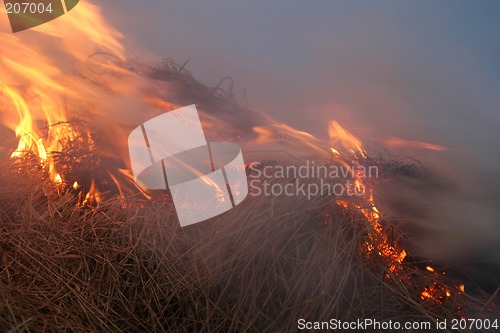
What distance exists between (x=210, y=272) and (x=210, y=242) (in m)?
0.13

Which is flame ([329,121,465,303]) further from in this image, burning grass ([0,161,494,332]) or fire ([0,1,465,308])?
fire ([0,1,465,308])

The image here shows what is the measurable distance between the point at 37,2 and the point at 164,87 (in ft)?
3.18

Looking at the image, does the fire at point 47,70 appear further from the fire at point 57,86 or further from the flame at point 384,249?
the flame at point 384,249

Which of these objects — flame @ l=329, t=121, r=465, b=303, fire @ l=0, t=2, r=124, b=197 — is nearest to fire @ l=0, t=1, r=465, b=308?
fire @ l=0, t=2, r=124, b=197

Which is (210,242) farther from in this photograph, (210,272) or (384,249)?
(384,249)

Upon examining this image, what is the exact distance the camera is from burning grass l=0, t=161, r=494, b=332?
1585mm

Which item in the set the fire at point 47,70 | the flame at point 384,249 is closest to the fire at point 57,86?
the fire at point 47,70

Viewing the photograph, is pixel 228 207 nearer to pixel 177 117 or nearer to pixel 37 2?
pixel 177 117

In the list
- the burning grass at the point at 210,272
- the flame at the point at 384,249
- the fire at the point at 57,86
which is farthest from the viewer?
the fire at the point at 57,86

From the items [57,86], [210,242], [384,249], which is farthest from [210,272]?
[57,86]

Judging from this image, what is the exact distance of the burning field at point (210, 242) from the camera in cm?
160

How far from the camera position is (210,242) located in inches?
68.3

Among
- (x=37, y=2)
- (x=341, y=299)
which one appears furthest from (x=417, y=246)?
(x=37, y=2)

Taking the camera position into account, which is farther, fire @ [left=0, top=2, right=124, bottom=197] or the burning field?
fire @ [left=0, top=2, right=124, bottom=197]
